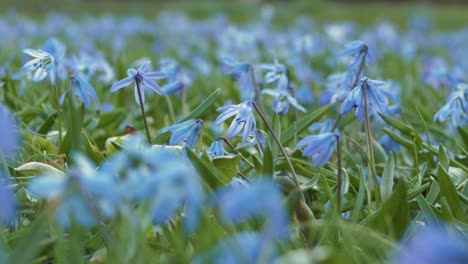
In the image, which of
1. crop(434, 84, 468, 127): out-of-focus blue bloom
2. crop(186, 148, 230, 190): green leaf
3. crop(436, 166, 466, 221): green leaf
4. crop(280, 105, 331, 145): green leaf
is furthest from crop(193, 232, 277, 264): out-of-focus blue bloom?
crop(434, 84, 468, 127): out-of-focus blue bloom

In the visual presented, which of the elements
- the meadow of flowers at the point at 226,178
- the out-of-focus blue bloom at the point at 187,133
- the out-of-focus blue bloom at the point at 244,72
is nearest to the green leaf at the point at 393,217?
the meadow of flowers at the point at 226,178

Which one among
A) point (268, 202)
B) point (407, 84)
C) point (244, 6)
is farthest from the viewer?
point (244, 6)

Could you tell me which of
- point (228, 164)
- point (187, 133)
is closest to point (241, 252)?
point (228, 164)

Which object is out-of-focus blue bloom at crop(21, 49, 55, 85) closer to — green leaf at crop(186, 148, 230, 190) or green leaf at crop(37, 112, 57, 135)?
green leaf at crop(37, 112, 57, 135)

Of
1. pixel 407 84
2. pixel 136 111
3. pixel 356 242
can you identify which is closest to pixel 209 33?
pixel 407 84

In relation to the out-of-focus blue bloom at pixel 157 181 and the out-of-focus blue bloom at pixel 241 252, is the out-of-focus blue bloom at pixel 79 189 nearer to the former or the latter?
the out-of-focus blue bloom at pixel 157 181

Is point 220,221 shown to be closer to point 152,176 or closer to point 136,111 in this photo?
point 152,176

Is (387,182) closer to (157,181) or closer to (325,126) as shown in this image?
(325,126)
